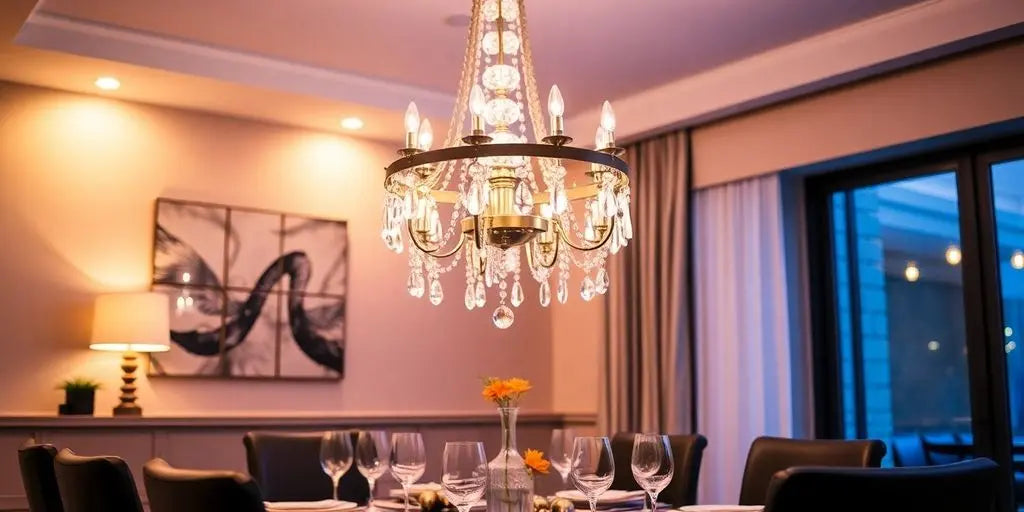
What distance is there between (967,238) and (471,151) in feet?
8.24

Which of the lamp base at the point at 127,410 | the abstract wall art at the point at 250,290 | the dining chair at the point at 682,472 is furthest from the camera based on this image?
the abstract wall art at the point at 250,290

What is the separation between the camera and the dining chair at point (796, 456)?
289 cm

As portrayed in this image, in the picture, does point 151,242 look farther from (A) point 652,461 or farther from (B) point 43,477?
(A) point 652,461

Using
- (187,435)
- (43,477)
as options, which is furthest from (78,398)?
(43,477)

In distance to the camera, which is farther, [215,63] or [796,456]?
[215,63]

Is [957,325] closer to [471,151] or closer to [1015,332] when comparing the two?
[1015,332]

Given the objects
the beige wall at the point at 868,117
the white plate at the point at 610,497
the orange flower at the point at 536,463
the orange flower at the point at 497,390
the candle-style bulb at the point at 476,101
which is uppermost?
the beige wall at the point at 868,117

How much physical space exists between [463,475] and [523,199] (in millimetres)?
799

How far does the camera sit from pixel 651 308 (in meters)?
4.97

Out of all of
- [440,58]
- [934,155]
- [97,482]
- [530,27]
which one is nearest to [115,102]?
[440,58]

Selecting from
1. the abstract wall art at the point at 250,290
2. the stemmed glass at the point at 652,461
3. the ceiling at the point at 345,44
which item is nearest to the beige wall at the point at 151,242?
the abstract wall art at the point at 250,290

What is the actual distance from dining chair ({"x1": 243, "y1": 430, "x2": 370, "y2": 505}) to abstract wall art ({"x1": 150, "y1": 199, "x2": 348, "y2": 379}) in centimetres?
121

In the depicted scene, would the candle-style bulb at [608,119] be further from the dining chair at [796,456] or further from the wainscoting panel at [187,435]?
the wainscoting panel at [187,435]

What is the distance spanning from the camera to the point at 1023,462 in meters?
3.96
